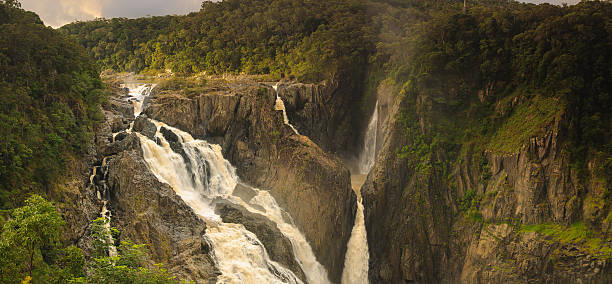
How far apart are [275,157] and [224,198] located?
5.78 m

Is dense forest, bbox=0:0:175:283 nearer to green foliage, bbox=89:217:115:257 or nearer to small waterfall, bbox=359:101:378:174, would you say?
green foliage, bbox=89:217:115:257

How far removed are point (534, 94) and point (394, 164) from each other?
419 inches

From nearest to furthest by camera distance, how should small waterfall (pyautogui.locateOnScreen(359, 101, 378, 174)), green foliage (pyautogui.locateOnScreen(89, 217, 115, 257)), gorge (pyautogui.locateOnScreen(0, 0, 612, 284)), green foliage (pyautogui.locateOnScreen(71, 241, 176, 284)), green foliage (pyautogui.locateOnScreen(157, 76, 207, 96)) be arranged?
green foliage (pyautogui.locateOnScreen(71, 241, 176, 284)) → green foliage (pyautogui.locateOnScreen(89, 217, 115, 257)) → gorge (pyautogui.locateOnScreen(0, 0, 612, 284)) → green foliage (pyautogui.locateOnScreen(157, 76, 207, 96)) → small waterfall (pyautogui.locateOnScreen(359, 101, 378, 174))

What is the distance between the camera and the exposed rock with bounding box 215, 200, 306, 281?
25.6 meters

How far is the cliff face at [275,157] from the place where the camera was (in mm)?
30344

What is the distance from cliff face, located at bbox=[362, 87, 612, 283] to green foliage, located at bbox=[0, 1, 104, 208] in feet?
68.5

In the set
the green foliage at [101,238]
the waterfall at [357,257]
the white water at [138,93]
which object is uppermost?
the white water at [138,93]

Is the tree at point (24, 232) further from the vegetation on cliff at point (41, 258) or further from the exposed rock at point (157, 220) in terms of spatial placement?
the exposed rock at point (157, 220)

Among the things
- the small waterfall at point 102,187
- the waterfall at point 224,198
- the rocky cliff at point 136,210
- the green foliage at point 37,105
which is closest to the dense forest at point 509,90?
the waterfall at point 224,198

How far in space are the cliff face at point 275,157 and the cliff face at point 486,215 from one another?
3.21 m

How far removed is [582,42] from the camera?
26.0 meters

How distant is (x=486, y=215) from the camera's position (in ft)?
93.0

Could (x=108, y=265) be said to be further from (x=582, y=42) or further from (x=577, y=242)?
(x=582, y=42)

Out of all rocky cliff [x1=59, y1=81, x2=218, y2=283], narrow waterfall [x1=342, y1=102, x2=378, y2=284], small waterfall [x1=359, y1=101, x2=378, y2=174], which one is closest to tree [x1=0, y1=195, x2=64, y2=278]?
rocky cliff [x1=59, y1=81, x2=218, y2=283]
